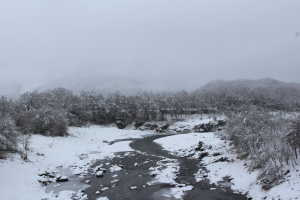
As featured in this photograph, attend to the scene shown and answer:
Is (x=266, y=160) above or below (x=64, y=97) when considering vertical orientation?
below

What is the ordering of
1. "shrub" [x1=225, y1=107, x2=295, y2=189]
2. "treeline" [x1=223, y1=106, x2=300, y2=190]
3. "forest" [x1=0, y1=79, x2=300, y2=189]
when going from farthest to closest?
"forest" [x1=0, y1=79, x2=300, y2=189]
"shrub" [x1=225, y1=107, x2=295, y2=189]
"treeline" [x1=223, y1=106, x2=300, y2=190]

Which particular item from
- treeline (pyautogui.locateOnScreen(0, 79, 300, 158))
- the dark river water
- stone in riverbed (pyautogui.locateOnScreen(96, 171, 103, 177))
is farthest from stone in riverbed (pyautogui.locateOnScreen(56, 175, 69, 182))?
treeline (pyautogui.locateOnScreen(0, 79, 300, 158))

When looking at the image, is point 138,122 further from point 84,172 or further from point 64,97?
point 84,172

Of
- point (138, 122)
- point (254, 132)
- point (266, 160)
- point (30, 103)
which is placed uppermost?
point (30, 103)

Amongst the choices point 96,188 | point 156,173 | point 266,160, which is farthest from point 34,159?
point 266,160

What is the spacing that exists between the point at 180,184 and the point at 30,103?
205 ft

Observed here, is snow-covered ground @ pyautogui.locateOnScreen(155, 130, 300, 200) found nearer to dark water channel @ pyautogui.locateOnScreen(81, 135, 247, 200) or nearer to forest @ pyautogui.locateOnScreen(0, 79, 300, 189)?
forest @ pyautogui.locateOnScreen(0, 79, 300, 189)

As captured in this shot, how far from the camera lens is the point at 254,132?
2033cm

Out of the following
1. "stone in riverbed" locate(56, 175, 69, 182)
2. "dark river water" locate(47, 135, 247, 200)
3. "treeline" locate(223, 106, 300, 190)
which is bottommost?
"dark river water" locate(47, 135, 247, 200)

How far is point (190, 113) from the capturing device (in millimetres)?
103375

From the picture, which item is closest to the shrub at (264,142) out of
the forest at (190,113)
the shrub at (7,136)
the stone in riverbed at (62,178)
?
the forest at (190,113)

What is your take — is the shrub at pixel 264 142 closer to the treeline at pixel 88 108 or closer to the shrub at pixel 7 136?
the treeline at pixel 88 108

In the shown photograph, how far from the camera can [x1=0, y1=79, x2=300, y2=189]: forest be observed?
15.3m

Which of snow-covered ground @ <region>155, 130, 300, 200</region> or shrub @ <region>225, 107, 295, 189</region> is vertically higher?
shrub @ <region>225, 107, 295, 189</region>
